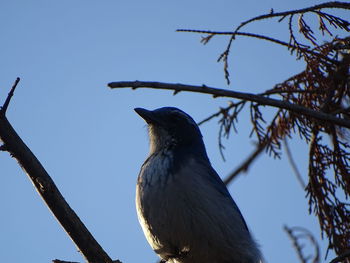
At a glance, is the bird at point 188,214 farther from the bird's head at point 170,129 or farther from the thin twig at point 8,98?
the thin twig at point 8,98

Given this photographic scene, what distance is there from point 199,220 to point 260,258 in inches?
39.0

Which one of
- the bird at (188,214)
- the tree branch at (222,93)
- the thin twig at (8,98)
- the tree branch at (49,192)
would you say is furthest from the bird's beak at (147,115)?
the tree branch at (222,93)

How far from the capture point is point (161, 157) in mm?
5406

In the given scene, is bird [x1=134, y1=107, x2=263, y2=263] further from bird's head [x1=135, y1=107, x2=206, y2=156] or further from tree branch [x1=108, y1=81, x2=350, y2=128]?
tree branch [x1=108, y1=81, x2=350, y2=128]

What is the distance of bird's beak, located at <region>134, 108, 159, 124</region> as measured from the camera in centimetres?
587

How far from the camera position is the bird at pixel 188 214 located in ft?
15.6

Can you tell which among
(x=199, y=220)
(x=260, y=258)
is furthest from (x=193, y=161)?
(x=260, y=258)

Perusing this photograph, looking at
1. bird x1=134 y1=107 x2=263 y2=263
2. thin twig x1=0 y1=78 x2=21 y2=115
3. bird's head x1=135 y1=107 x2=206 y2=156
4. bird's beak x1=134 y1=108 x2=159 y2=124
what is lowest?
bird x1=134 y1=107 x2=263 y2=263

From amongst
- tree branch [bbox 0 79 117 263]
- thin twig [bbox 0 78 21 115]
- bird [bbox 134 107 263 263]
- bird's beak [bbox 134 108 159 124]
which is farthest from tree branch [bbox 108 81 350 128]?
bird's beak [bbox 134 108 159 124]

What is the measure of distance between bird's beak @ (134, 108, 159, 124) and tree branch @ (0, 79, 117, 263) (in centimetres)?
211

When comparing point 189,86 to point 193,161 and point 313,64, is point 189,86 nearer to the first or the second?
point 313,64

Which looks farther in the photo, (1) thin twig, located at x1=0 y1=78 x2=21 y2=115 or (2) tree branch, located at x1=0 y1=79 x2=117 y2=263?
(2) tree branch, located at x1=0 y1=79 x2=117 y2=263

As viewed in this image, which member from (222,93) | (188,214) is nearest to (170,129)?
(188,214)

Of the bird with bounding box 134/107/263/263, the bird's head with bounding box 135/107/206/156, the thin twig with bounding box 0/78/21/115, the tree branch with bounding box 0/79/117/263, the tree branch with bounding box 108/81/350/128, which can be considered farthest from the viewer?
the bird's head with bounding box 135/107/206/156
